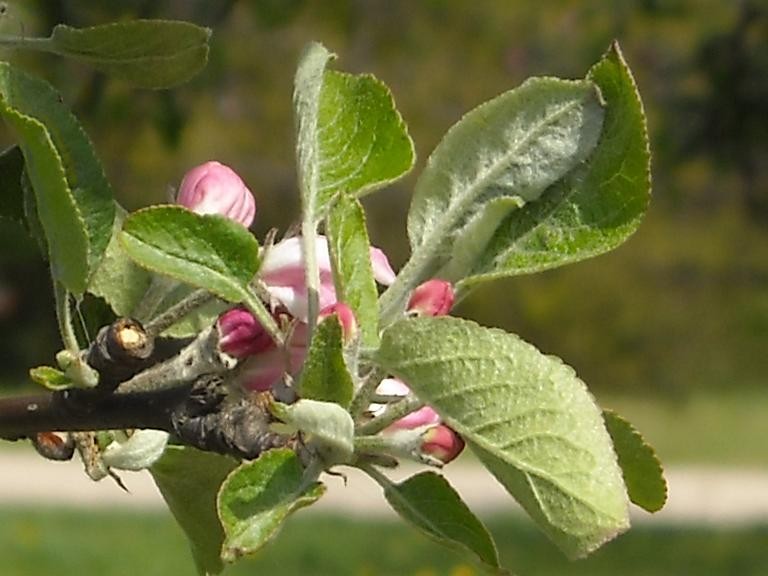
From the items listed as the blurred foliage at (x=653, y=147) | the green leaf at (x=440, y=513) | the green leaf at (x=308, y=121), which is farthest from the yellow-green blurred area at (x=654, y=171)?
the green leaf at (x=440, y=513)

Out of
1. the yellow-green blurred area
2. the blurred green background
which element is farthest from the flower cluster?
the blurred green background

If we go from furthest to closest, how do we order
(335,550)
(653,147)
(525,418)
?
(335,550), (653,147), (525,418)

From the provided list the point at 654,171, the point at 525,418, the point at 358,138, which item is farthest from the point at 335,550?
the point at 525,418

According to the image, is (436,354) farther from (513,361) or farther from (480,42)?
(480,42)

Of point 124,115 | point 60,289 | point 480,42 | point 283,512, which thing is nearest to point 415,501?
point 283,512

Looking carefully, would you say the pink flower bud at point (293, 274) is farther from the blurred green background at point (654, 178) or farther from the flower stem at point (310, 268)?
the blurred green background at point (654, 178)

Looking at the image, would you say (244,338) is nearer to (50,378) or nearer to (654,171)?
(50,378)

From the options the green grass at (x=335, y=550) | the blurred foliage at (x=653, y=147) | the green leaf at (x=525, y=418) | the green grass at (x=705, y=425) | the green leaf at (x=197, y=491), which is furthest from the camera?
the green grass at (x=705, y=425)
